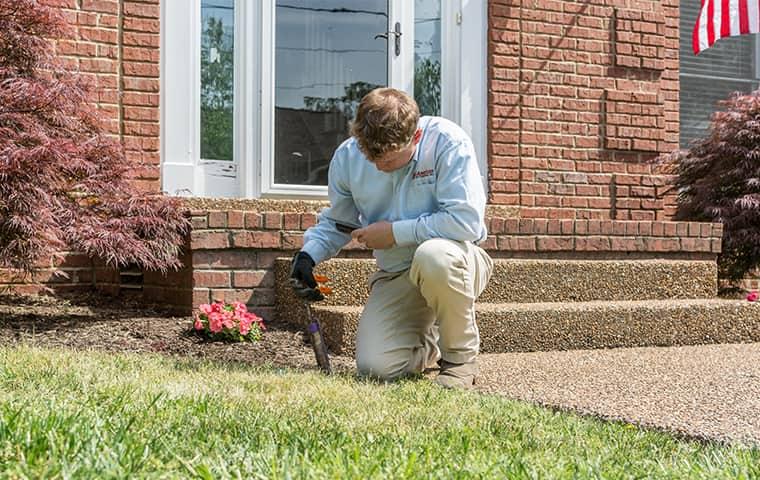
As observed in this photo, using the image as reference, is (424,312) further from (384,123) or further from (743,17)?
(743,17)

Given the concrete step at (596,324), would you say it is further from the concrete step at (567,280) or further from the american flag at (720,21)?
the american flag at (720,21)

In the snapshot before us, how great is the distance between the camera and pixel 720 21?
25.4 ft

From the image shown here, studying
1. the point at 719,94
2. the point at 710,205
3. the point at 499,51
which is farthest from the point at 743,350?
the point at 719,94

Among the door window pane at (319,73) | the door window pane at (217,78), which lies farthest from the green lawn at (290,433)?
the door window pane at (319,73)

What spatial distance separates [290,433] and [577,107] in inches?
220

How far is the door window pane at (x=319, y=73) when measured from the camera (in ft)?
22.2

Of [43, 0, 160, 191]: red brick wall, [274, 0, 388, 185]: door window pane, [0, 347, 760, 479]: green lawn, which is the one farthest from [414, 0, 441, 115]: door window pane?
[0, 347, 760, 479]: green lawn

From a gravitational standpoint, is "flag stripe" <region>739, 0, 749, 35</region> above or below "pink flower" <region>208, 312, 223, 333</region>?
above

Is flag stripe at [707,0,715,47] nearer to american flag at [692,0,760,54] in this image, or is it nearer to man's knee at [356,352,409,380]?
american flag at [692,0,760,54]

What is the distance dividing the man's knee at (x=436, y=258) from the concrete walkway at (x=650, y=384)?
54 cm

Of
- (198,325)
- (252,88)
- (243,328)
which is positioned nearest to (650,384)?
(243,328)

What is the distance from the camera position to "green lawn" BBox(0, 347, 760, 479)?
2.01 meters

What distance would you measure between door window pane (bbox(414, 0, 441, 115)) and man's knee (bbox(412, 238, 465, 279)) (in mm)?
3749

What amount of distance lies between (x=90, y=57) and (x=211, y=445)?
174 inches
